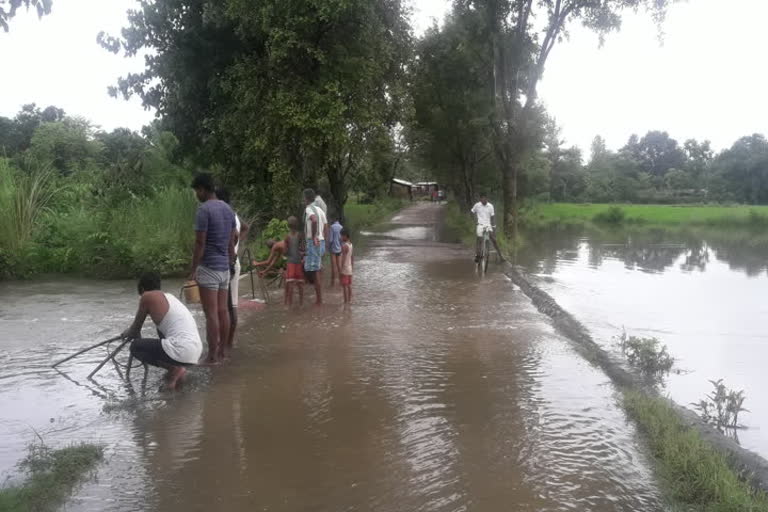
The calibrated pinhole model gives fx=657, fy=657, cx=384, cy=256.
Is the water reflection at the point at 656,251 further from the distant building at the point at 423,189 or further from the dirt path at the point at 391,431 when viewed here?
the distant building at the point at 423,189

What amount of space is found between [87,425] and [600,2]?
18.1 meters

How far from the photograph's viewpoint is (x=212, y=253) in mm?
6371

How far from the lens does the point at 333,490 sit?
3.87m

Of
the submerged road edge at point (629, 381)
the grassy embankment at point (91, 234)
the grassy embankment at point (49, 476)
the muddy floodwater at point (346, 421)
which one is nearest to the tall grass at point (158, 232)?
the grassy embankment at point (91, 234)

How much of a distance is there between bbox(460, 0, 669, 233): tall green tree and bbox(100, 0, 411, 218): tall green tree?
2.81 meters

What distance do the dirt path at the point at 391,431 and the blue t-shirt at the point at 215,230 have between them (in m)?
1.08

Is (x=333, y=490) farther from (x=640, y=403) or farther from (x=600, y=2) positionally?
(x=600, y=2)

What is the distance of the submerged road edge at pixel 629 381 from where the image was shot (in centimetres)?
397

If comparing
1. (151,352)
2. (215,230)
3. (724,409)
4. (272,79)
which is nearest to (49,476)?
(151,352)

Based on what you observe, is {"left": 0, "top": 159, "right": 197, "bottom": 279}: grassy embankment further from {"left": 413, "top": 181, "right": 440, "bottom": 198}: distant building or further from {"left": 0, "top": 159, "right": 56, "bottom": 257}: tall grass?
{"left": 413, "top": 181, "right": 440, "bottom": 198}: distant building

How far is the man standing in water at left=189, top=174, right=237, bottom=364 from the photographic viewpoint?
20.4 ft

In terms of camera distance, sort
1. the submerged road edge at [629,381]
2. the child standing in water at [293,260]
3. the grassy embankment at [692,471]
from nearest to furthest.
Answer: the grassy embankment at [692,471] < the submerged road edge at [629,381] < the child standing in water at [293,260]

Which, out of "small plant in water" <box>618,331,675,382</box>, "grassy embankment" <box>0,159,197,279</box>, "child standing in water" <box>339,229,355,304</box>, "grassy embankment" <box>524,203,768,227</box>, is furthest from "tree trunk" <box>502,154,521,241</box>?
"grassy embankment" <box>524,203,768,227</box>

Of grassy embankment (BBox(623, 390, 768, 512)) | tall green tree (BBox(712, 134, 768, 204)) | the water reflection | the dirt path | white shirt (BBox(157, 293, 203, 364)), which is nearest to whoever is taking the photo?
grassy embankment (BBox(623, 390, 768, 512))
